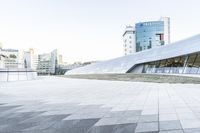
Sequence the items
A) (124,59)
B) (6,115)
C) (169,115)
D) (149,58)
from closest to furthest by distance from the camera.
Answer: (169,115)
(6,115)
(149,58)
(124,59)

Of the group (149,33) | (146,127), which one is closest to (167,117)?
(146,127)

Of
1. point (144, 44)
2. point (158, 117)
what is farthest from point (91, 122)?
point (144, 44)

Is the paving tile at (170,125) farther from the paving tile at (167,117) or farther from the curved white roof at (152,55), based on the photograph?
the curved white roof at (152,55)

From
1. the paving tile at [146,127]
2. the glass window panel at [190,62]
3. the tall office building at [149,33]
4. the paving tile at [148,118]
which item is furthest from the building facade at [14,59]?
the tall office building at [149,33]

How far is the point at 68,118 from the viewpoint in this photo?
7516 millimetres

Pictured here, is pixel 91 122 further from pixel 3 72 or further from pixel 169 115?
pixel 3 72

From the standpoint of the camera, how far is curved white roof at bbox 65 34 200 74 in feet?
109

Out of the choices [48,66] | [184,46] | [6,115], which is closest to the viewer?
[6,115]

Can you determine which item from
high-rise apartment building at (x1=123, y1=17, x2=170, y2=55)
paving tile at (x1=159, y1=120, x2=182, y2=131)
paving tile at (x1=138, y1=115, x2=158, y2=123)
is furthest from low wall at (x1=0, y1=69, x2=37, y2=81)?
high-rise apartment building at (x1=123, y1=17, x2=170, y2=55)

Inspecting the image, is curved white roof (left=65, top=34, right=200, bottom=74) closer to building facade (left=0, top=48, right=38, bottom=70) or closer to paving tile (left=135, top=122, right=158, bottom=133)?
building facade (left=0, top=48, right=38, bottom=70)

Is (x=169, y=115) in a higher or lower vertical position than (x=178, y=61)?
lower

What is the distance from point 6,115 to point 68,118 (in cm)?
241

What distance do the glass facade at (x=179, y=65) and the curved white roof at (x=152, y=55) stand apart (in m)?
1.16

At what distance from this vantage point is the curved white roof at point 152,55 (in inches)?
1303
